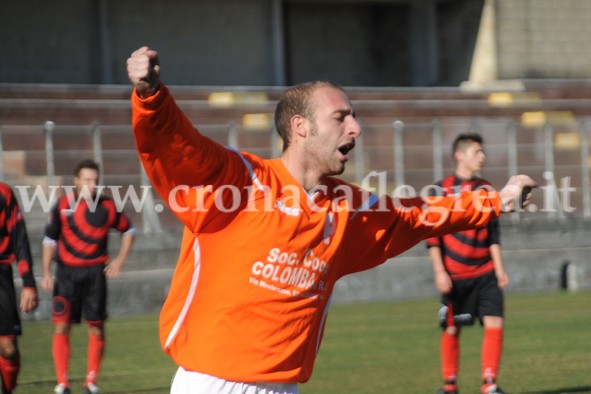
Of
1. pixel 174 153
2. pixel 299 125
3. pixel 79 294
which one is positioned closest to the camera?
pixel 174 153

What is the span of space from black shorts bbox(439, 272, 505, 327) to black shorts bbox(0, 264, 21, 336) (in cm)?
358

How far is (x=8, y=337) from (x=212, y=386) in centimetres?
479

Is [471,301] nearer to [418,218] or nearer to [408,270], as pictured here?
[418,218]

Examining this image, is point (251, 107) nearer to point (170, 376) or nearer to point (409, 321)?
point (409, 321)

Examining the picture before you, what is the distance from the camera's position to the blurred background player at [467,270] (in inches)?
375

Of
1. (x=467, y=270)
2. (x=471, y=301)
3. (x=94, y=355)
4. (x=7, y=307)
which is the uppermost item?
(x=467, y=270)

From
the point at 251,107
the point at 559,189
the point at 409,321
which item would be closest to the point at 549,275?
the point at 559,189

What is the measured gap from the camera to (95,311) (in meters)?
10.4

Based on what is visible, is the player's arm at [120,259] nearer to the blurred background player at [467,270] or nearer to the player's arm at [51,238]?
the player's arm at [51,238]

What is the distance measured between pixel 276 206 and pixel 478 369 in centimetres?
661

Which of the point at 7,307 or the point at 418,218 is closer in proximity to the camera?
the point at 418,218

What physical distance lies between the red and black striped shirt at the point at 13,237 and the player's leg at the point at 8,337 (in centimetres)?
14

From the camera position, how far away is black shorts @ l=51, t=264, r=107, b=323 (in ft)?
34.0

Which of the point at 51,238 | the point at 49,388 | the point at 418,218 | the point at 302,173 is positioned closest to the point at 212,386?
the point at 302,173
